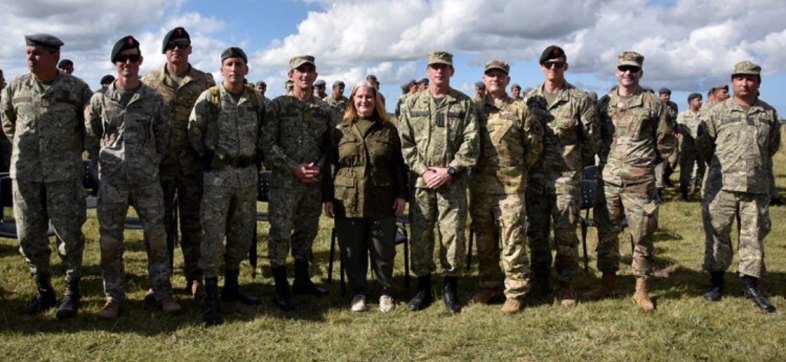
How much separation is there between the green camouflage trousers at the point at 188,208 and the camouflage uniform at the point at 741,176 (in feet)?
16.0

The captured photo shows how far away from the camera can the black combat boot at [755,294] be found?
5.47 meters

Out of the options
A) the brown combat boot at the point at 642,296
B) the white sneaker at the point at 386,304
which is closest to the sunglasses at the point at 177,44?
the white sneaker at the point at 386,304

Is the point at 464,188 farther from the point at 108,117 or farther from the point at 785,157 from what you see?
the point at 785,157

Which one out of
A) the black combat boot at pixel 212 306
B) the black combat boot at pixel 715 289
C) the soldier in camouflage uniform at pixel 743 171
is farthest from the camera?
the black combat boot at pixel 715 289

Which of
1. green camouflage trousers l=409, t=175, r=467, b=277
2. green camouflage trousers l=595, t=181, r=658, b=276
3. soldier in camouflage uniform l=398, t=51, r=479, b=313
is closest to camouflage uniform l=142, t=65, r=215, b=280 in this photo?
soldier in camouflage uniform l=398, t=51, r=479, b=313

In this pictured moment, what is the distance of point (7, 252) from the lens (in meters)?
7.56

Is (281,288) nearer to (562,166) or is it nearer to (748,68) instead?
(562,166)

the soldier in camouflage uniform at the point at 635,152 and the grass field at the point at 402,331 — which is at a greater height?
the soldier in camouflage uniform at the point at 635,152

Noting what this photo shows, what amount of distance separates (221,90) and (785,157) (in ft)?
81.8

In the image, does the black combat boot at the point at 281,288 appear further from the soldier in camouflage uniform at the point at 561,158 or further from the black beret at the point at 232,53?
the soldier in camouflage uniform at the point at 561,158

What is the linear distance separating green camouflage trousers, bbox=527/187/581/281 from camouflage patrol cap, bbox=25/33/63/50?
14.0ft

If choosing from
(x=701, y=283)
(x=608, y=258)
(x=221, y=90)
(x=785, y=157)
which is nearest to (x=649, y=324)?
(x=608, y=258)

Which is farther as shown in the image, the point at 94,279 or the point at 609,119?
the point at 94,279

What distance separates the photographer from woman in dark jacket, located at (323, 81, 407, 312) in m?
5.29
